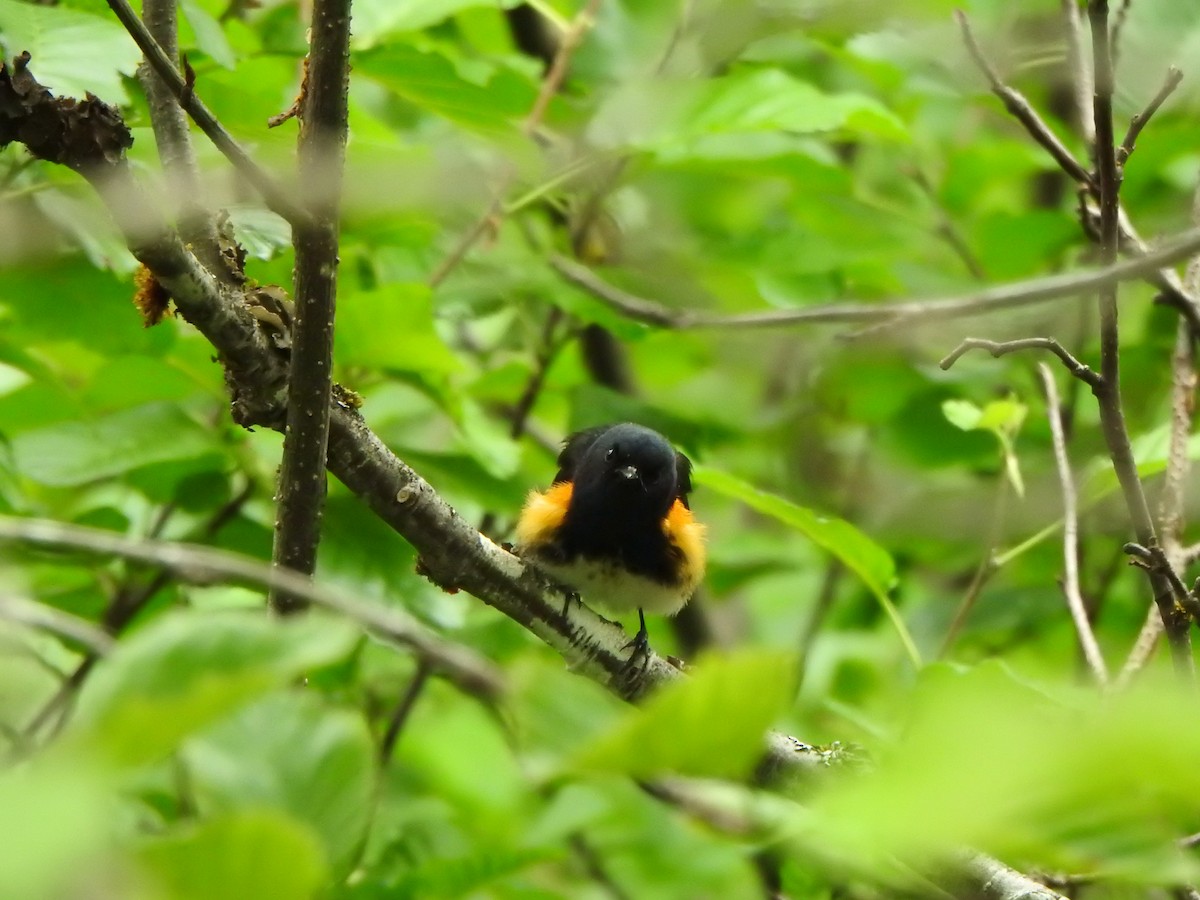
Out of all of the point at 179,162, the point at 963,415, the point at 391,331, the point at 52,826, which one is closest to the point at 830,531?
the point at 963,415

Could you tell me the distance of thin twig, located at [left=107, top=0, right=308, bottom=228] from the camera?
1.76m

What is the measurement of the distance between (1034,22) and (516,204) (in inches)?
127

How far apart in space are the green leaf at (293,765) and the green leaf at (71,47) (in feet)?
5.13

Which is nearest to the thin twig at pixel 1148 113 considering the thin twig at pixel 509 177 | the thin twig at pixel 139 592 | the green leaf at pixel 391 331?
the green leaf at pixel 391 331

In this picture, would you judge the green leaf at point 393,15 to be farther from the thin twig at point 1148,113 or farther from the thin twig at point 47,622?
the thin twig at point 47,622

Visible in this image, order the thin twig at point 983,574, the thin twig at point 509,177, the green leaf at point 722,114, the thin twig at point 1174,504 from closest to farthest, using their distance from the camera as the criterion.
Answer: the thin twig at point 1174,504
the green leaf at point 722,114
the thin twig at point 983,574
the thin twig at point 509,177

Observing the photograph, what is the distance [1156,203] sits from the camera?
4.34 m

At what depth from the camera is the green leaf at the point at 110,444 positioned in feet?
9.87

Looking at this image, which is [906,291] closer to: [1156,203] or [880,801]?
[1156,203]

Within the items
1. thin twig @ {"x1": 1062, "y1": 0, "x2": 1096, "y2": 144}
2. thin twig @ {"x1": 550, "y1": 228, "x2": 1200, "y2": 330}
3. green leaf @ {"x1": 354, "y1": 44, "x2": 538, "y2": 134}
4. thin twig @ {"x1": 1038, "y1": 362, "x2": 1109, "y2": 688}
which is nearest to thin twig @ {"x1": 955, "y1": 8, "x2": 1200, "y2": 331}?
thin twig @ {"x1": 1062, "y1": 0, "x2": 1096, "y2": 144}

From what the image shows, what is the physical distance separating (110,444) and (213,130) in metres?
1.44

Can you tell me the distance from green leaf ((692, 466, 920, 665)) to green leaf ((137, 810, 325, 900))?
6.93ft

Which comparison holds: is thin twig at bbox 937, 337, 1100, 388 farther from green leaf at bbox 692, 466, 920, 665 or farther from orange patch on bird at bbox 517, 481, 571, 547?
orange patch on bird at bbox 517, 481, 571, 547

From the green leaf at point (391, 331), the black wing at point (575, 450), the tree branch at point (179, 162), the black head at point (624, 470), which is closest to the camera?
the tree branch at point (179, 162)
